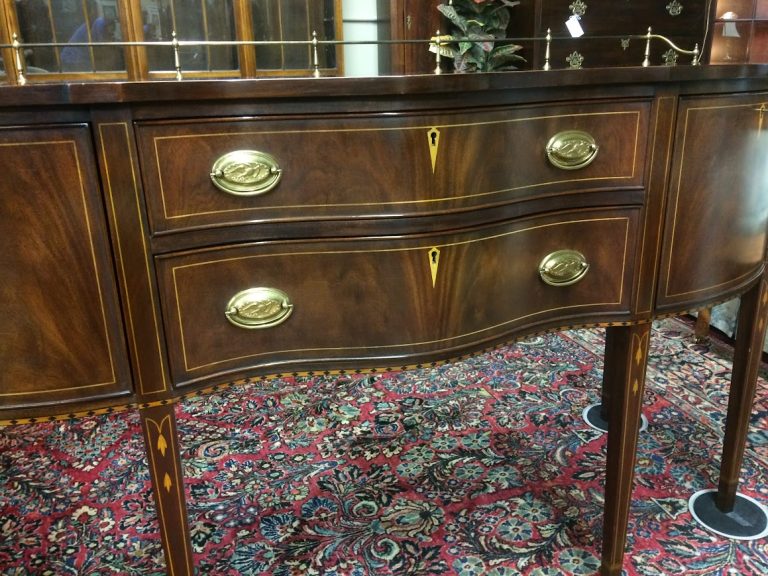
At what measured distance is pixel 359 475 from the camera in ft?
5.13

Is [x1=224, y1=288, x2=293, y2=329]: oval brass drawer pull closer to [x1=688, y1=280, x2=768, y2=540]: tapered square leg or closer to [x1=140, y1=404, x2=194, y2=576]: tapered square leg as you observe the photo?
[x1=140, y1=404, x2=194, y2=576]: tapered square leg

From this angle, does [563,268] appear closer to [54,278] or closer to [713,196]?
[713,196]

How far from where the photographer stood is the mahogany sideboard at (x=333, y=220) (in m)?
0.73

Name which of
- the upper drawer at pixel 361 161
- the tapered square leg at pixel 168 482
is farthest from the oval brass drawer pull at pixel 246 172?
the tapered square leg at pixel 168 482

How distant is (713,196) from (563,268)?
0.91ft

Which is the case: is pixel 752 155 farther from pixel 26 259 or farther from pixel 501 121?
pixel 26 259

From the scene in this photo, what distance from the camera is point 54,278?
74 centimetres

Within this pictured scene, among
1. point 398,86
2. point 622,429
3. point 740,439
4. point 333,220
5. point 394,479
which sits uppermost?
point 398,86

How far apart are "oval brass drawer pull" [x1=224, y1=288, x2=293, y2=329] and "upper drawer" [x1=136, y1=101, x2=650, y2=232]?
95mm

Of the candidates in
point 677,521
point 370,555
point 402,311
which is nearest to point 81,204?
point 402,311

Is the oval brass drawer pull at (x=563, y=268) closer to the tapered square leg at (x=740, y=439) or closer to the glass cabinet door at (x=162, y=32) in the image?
the tapered square leg at (x=740, y=439)

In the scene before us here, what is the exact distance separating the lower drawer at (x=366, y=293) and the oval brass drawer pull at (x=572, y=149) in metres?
0.08

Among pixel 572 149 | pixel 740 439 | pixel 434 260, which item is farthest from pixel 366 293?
pixel 740 439

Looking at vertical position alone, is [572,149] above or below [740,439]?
above
